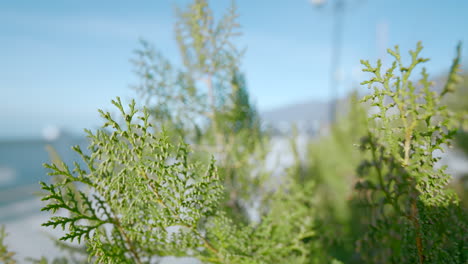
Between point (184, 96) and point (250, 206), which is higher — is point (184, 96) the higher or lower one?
the higher one

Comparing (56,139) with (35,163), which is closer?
(56,139)

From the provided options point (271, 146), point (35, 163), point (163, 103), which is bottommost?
point (35, 163)

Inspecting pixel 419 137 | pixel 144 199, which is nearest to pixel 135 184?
pixel 144 199

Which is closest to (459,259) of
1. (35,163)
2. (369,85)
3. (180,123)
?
(369,85)

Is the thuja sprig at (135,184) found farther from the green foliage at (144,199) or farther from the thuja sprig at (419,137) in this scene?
the thuja sprig at (419,137)

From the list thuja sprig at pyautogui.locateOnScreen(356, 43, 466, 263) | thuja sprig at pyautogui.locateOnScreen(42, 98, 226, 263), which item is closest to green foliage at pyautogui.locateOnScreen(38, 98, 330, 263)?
thuja sprig at pyautogui.locateOnScreen(42, 98, 226, 263)

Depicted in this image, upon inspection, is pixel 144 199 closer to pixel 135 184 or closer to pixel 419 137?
pixel 135 184

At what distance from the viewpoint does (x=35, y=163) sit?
4.15 meters

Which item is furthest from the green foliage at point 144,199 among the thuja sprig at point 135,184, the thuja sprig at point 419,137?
the thuja sprig at point 419,137

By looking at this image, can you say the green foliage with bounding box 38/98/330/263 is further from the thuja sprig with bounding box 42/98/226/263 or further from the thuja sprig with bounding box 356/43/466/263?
the thuja sprig with bounding box 356/43/466/263

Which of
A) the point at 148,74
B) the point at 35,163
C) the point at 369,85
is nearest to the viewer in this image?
the point at 369,85

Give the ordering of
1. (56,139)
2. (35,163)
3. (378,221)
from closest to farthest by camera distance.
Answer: (378,221) → (56,139) → (35,163)

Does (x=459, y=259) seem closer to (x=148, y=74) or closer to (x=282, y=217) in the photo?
(x=282, y=217)

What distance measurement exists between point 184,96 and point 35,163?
14.6 ft
